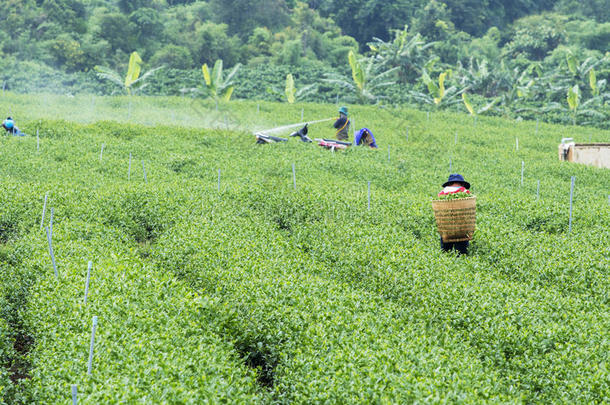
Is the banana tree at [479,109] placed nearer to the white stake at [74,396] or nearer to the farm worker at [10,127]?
the farm worker at [10,127]

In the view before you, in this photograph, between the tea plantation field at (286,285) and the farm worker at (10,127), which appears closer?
the tea plantation field at (286,285)

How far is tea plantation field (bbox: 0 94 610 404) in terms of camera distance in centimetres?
753

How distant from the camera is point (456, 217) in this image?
12.1m

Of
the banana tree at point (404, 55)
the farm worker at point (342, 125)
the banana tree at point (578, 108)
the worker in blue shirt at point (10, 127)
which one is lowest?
the banana tree at point (578, 108)

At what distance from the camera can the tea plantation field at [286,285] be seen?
7531mm

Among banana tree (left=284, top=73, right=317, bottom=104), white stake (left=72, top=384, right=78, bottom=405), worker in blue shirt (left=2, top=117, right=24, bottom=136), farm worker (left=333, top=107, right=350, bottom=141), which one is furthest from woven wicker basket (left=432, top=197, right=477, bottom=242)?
banana tree (left=284, top=73, right=317, bottom=104)

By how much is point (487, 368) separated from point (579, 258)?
522 cm

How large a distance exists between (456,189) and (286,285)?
14.8 feet

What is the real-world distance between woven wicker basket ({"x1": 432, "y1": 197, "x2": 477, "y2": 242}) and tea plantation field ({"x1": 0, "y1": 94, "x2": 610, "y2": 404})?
1.67ft

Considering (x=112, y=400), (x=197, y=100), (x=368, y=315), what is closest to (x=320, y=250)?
(x=368, y=315)

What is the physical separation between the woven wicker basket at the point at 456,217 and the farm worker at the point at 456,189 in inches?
12.1

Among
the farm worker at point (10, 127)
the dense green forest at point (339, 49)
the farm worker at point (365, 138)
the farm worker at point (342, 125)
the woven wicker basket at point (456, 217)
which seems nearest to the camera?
the woven wicker basket at point (456, 217)

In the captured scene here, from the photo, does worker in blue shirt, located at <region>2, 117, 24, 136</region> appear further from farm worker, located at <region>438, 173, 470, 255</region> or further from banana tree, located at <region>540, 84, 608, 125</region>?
banana tree, located at <region>540, 84, 608, 125</region>

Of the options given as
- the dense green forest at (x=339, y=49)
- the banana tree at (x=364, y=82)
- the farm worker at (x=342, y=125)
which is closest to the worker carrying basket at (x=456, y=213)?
the farm worker at (x=342, y=125)
